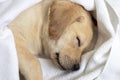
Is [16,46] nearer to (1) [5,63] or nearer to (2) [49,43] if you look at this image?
(1) [5,63]

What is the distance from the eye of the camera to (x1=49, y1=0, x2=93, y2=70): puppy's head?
1206 mm

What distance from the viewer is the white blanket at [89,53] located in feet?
3.38

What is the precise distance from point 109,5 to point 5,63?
55 cm

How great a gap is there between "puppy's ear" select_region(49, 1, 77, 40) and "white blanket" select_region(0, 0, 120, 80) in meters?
0.09

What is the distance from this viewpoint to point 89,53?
1.19 meters

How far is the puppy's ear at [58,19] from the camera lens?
1204 millimetres

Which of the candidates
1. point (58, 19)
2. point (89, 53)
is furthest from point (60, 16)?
point (89, 53)

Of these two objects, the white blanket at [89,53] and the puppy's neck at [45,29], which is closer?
the white blanket at [89,53]

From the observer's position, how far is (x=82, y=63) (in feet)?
3.89

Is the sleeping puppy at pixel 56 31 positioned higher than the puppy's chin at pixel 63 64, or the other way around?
the sleeping puppy at pixel 56 31

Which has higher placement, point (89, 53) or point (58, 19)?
point (58, 19)

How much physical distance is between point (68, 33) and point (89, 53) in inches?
5.1

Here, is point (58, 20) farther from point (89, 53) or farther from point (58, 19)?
point (89, 53)

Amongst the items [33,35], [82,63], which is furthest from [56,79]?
[33,35]
